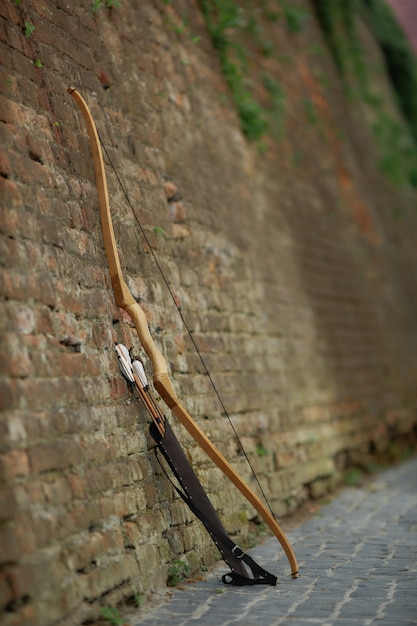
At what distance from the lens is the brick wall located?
3250mm

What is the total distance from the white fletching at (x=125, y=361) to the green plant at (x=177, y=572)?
35.2 inches

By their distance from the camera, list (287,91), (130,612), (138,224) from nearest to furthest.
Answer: (130,612)
(138,224)
(287,91)

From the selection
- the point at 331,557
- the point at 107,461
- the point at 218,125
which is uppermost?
the point at 218,125

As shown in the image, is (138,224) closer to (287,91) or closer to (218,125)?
(218,125)

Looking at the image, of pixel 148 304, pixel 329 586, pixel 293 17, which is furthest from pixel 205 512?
pixel 293 17

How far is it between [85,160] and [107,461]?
1.48m

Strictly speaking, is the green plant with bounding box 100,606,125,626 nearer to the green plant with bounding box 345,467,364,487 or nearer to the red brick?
the red brick

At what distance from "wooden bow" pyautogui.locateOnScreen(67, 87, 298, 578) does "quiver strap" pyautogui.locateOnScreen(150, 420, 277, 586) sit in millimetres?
108

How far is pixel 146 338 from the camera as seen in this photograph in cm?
412

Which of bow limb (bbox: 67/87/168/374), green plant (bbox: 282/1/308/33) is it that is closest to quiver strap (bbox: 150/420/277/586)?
bow limb (bbox: 67/87/168/374)

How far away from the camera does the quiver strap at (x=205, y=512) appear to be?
13.1 ft

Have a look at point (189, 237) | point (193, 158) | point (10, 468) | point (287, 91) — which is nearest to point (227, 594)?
point (10, 468)

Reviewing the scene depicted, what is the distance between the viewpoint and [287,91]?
8875mm

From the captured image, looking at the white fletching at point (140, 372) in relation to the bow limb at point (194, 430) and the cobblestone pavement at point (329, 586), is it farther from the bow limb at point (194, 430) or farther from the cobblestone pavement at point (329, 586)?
the cobblestone pavement at point (329, 586)
